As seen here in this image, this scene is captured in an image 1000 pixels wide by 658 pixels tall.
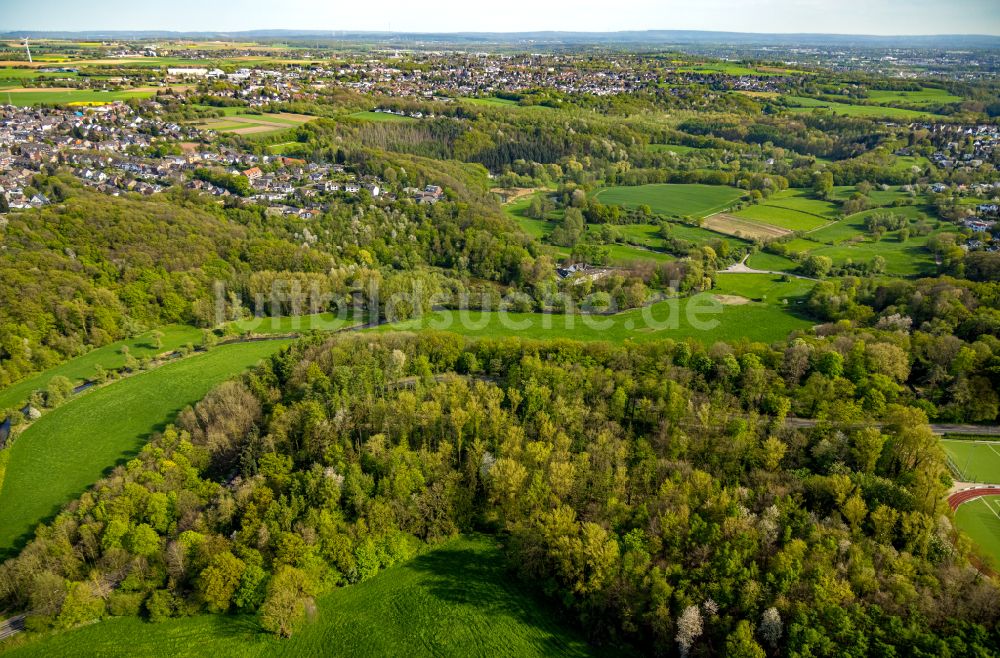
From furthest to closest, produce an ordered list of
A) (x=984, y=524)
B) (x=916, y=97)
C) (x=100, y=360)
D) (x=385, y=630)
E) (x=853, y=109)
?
(x=916, y=97) < (x=853, y=109) < (x=100, y=360) < (x=984, y=524) < (x=385, y=630)

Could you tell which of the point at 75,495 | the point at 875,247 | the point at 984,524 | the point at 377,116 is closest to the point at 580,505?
the point at 984,524

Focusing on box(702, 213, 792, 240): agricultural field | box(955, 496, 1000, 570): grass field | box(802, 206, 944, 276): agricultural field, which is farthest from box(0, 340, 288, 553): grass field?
box(802, 206, 944, 276): agricultural field

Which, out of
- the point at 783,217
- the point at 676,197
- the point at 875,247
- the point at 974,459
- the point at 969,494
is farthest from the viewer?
the point at 676,197

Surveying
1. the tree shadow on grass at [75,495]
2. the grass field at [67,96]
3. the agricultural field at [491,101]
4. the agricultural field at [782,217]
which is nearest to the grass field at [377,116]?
the agricultural field at [491,101]

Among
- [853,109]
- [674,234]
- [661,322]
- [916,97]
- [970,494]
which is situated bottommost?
[661,322]

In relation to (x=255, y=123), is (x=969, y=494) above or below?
below

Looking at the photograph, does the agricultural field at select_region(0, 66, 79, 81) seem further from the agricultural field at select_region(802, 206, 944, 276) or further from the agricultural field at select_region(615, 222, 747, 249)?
the agricultural field at select_region(802, 206, 944, 276)

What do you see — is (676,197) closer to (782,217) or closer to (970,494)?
(782,217)
